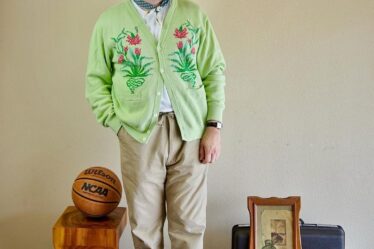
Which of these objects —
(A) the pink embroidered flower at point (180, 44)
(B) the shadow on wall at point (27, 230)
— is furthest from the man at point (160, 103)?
(B) the shadow on wall at point (27, 230)

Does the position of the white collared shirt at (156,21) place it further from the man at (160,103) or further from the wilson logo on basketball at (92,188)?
the wilson logo on basketball at (92,188)

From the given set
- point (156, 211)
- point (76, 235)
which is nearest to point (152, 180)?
point (156, 211)

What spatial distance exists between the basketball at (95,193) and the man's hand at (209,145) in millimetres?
327

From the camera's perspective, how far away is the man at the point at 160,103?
134 cm

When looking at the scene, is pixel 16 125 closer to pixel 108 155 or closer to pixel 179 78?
pixel 108 155

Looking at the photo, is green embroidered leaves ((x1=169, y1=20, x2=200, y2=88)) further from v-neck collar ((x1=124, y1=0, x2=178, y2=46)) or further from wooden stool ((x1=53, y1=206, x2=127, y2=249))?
wooden stool ((x1=53, y1=206, x2=127, y2=249))

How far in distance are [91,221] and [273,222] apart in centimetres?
66

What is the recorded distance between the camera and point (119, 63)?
1375 millimetres

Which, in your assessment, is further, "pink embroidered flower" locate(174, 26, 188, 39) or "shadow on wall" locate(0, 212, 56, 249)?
"shadow on wall" locate(0, 212, 56, 249)

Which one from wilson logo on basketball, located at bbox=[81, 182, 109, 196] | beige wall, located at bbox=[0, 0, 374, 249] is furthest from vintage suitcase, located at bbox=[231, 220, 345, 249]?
wilson logo on basketball, located at bbox=[81, 182, 109, 196]

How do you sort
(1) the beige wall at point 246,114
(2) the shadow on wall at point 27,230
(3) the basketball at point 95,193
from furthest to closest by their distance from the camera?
(2) the shadow on wall at point 27,230
(1) the beige wall at point 246,114
(3) the basketball at point 95,193

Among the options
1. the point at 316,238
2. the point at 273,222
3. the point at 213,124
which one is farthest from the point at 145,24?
the point at 316,238

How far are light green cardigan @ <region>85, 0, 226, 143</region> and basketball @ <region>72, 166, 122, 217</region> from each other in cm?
20

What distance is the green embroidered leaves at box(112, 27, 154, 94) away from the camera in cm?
135
